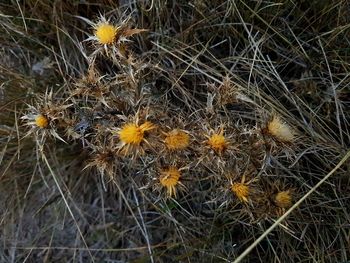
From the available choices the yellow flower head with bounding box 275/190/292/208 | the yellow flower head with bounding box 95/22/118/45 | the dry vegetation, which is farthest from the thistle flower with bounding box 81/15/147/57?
the yellow flower head with bounding box 275/190/292/208

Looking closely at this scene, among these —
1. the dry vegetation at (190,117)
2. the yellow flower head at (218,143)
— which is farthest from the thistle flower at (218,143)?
the dry vegetation at (190,117)

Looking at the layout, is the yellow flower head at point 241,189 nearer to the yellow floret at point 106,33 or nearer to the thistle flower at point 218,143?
the thistle flower at point 218,143

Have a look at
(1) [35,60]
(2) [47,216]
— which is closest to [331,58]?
(1) [35,60]

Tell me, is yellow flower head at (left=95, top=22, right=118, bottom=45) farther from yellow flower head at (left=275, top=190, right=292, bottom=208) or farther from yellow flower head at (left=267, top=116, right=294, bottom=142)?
yellow flower head at (left=275, top=190, right=292, bottom=208)

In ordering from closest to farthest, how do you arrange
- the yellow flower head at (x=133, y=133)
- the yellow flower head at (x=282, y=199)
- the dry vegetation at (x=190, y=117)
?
the yellow flower head at (x=133, y=133)
the yellow flower head at (x=282, y=199)
the dry vegetation at (x=190, y=117)

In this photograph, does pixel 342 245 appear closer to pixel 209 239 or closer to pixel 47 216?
pixel 209 239

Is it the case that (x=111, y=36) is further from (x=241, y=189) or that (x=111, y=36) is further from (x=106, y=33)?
(x=241, y=189)

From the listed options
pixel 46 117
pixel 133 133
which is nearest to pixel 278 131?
pixel 133 133
